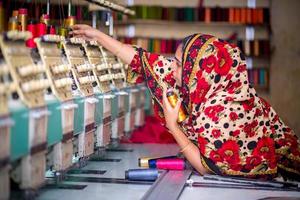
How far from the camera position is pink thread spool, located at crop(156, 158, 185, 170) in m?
3.56

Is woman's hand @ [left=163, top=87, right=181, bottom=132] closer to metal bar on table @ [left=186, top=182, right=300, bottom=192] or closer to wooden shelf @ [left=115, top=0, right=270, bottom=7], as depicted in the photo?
metal bar on table @ [left=186, top=182, right=300, bottom=192]

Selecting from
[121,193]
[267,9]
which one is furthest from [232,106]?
[267,9]

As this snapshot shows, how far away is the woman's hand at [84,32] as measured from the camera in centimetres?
355

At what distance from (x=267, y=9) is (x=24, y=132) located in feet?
22.0

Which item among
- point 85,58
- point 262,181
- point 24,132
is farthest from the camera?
point 85,58

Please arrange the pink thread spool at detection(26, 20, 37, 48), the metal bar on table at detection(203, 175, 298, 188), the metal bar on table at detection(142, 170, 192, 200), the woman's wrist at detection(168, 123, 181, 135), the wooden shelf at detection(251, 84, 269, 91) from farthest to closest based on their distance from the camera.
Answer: the wooden shelf at detection(251, 84, 269, 91) → the woman's wrist at detection(168, 123, 181, 135) → the metal bar on table at detection(203, 175, 298, 188) → the metal bar on table at detection(142, 170, 192, 200) → the pink thread spool at detection(26, 20, 37, 48)

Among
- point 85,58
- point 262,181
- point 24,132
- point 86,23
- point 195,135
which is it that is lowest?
point 262,181

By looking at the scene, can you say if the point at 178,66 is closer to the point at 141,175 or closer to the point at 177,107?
the point at 177,107

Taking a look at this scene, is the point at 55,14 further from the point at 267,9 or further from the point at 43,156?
the point at 267,9

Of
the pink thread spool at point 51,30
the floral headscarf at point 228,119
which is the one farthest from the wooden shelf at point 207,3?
→ the pink thread spool at point 51,30

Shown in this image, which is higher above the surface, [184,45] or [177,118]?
[184,45]

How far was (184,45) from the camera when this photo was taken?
3.46 metres

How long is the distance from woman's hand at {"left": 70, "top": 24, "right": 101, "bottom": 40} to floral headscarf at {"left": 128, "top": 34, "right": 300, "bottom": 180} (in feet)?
2.25

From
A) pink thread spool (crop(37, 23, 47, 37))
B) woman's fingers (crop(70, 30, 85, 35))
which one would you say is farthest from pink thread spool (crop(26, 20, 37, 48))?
woman's fingers (crop(70, 30, 85, 35))
